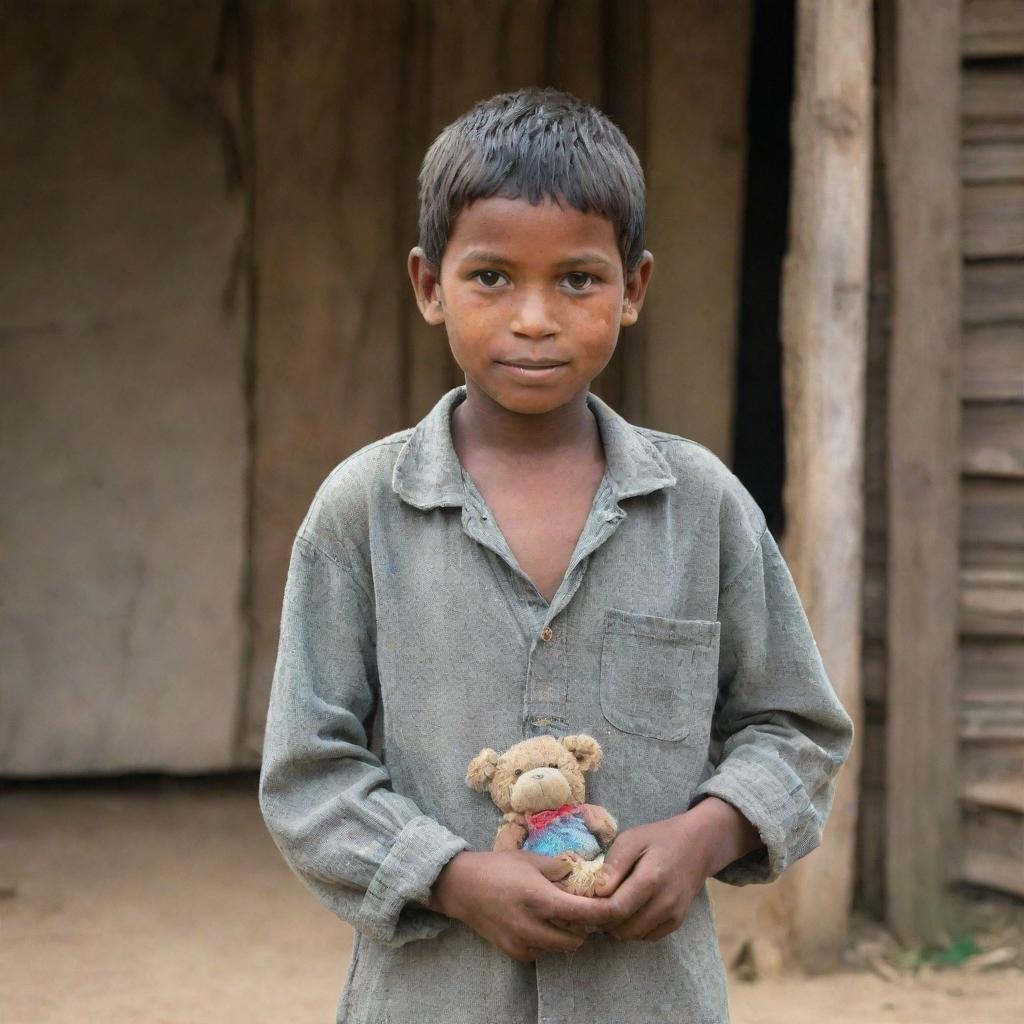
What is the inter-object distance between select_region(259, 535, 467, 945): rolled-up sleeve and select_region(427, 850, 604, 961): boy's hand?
0.10ft

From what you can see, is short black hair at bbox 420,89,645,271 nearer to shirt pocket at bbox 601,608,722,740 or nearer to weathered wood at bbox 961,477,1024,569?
shirt pocket at bbox 601,608,722,740

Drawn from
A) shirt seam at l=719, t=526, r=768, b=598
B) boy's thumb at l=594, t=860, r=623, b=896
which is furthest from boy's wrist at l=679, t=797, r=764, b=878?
shirt seam at l=719, t=526, r=768, b=598

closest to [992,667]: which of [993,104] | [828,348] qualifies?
[828,348]

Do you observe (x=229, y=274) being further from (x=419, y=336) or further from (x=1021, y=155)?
(x=1021, y=155)

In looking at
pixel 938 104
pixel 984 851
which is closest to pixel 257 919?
pixel 984 851

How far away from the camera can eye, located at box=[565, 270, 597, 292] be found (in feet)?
5.56

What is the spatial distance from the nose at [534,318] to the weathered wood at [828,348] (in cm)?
234

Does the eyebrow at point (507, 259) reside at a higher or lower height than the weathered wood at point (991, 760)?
higher

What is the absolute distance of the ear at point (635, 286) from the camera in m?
1.82

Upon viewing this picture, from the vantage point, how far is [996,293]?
4020 mm

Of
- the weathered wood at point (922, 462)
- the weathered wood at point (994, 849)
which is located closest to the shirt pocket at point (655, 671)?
the weathered wood at point (922, 462)

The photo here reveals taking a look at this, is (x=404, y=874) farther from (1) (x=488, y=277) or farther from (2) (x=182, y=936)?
(2) (x=182, y=936)

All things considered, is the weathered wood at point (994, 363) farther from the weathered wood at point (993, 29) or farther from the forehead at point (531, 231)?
the forehead at point (531, 231)

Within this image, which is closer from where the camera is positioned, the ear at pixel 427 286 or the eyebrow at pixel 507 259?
the eyebrow at pixel 507 259
